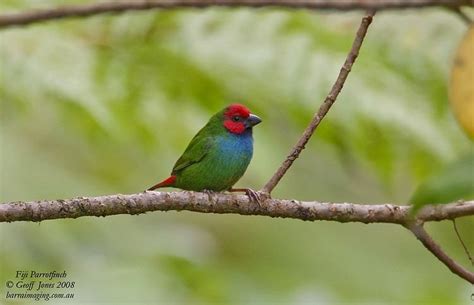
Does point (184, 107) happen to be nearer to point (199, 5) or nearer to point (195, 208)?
point (195, 208)

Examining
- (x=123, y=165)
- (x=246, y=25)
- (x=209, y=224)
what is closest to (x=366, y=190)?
(x=209, y=224)

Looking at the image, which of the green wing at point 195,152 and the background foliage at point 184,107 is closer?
the green wing at point 195,152

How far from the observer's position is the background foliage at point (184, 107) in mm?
3365

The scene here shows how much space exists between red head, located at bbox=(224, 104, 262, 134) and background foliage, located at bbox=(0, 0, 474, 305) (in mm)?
367

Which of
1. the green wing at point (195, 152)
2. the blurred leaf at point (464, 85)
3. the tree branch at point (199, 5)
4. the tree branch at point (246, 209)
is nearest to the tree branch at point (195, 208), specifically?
the tree branch at point (246, 209)

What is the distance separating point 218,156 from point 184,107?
753 millimetres

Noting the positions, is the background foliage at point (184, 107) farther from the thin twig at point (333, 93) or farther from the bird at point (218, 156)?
the thin twig at point (333, 93)

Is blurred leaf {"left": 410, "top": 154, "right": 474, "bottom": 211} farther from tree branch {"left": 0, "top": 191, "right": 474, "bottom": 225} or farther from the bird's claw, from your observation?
the bird's claw

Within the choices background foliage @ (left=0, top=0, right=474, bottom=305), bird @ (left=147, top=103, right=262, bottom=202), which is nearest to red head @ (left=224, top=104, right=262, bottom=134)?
bird @ (left=147, top=103, right=262, bottom=202)

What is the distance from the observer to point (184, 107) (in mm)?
3697

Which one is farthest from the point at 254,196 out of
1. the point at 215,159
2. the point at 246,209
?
the point at 215,159

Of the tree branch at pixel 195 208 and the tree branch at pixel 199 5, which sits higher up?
the tree branch at pixel 199 5

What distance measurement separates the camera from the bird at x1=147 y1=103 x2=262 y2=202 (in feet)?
9.34

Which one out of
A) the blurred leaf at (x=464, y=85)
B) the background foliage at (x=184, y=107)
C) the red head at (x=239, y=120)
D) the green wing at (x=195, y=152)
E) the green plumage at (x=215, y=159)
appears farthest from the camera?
the background foliage at (x=184, y=107)
